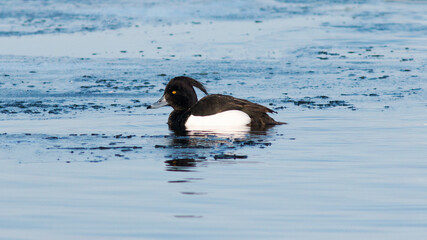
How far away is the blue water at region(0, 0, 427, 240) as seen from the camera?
280 inches

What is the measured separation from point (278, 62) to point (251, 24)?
6.28m

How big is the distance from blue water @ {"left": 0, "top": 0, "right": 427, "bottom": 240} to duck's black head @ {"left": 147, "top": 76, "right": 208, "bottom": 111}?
12.2 inches

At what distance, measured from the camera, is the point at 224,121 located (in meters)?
12.4

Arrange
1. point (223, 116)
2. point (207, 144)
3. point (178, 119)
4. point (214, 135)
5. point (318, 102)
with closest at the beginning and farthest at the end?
point (207, 144) < point (214, 135) < point (223, 116) < point (178, 119) < point (318, 102)

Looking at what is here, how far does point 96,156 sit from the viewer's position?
32.2 feet

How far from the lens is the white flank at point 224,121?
40.7ft

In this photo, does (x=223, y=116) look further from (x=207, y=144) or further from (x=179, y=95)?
(x=207, y=144)

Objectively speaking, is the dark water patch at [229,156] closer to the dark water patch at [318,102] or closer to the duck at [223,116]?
the duck at [223,116]

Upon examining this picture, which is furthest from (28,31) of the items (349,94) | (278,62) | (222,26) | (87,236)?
(87,236)

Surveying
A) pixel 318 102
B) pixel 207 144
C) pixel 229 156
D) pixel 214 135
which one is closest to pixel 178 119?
pixel 214 135

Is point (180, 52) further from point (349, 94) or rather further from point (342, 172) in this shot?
point (342, 172)

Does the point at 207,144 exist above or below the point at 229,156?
above

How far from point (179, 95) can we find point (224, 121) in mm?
1146

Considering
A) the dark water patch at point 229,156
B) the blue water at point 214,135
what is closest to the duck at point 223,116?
the blue water at point 214,135
